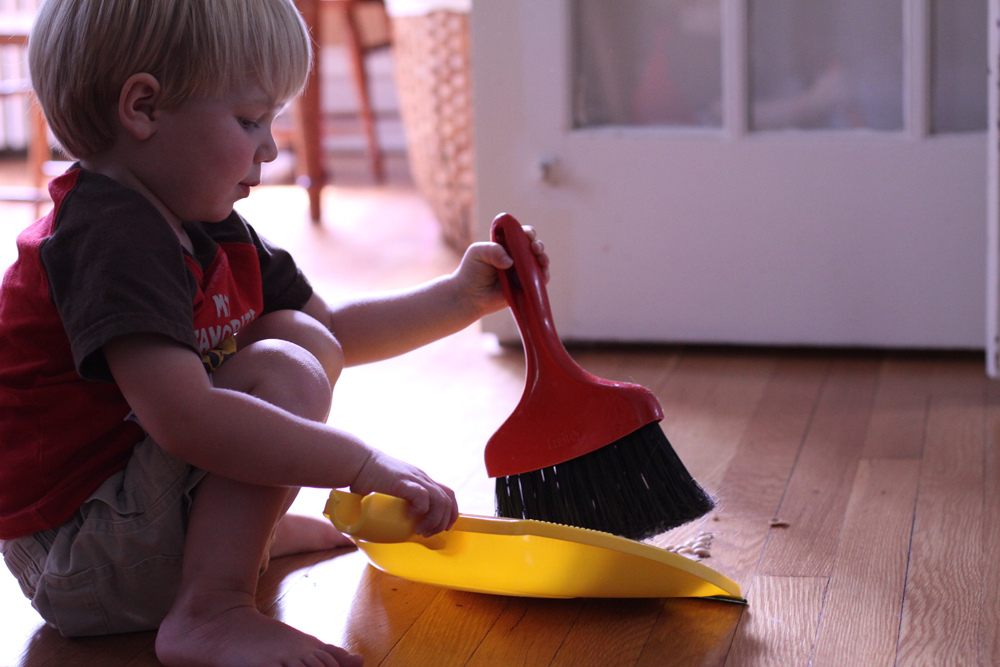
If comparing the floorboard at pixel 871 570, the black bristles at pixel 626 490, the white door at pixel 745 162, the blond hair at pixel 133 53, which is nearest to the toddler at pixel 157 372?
the blond hair at pixel 133 53

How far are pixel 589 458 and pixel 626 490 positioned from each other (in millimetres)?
32

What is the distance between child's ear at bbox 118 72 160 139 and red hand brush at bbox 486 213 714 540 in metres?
0.29

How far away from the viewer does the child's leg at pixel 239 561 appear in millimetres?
646

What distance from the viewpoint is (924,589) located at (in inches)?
28.5

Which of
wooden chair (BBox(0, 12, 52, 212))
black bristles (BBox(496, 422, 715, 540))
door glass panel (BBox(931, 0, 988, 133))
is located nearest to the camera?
black bristles (BBox(496, 422, 715, 540))

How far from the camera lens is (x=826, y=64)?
4.13 ft

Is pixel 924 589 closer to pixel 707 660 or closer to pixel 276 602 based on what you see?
pixel 707 660

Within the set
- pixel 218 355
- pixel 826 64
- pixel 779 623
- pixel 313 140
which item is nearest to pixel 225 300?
pixel 218 355

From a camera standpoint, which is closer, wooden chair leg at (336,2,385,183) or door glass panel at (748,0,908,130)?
door glass panel at (748,0,908,130)

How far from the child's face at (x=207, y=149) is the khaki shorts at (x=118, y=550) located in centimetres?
16

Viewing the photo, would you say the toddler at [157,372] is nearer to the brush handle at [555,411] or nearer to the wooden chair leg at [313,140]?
the brush handle at [555,411]

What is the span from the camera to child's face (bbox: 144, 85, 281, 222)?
0.66 metres

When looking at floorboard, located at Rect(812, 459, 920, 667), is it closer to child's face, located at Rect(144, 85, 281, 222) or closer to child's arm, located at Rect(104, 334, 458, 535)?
child's arm, located at Rect(104, 334, 458, 535)

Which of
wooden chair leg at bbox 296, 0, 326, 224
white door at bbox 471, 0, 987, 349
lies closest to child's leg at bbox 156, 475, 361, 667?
white door at bbox 471, 0, 987, 349
